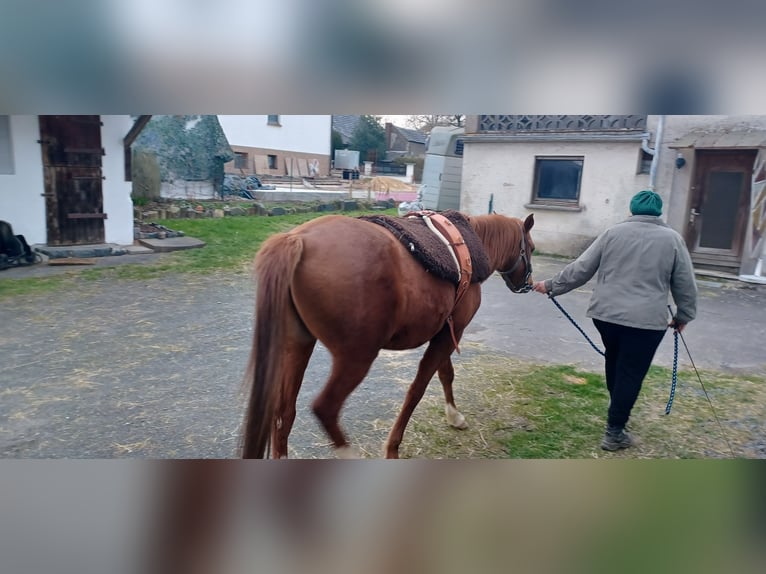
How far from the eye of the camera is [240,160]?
2.49 meters

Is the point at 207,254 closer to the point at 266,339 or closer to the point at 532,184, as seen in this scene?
the point at 266,339

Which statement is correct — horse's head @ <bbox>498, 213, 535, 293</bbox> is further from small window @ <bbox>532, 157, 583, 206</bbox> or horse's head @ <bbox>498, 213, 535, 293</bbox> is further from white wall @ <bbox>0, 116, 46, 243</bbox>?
white wall @ <bbox>0, 116, 46, 243</bbox>

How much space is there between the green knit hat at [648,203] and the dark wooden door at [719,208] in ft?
3.21

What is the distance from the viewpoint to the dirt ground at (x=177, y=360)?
250 centimetres

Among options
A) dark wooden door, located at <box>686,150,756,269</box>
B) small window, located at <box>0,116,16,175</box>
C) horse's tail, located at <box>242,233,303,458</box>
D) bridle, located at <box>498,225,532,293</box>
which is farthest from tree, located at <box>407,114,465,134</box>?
small window, located at <box>0,116,16,175</box>

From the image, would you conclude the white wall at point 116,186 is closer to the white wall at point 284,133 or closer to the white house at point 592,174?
the white wall at point 284,133

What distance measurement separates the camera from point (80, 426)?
8.33 ft

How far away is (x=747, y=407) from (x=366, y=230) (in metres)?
2.70

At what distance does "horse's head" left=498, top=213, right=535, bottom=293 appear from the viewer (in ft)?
8.65

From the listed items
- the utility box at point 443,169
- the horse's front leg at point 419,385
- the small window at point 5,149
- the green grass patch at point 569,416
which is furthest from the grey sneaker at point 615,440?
the small window at point 5,149
